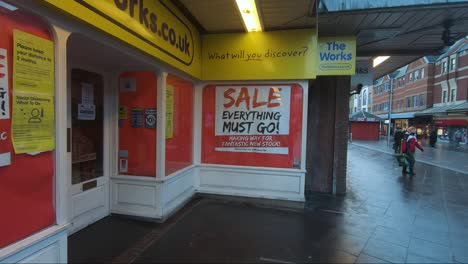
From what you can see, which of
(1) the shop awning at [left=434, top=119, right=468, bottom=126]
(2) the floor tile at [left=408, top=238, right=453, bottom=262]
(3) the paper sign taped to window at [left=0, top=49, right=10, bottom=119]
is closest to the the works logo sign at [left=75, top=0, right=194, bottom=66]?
(3) the paper sign taped to window at [left=0, top=49, right=10, bottom=119]

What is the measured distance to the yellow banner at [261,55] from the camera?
498cm

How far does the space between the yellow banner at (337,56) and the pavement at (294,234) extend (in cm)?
282

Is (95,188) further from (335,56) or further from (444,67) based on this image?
(444,67)

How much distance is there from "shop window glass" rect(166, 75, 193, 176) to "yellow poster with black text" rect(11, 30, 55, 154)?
2.23 meters

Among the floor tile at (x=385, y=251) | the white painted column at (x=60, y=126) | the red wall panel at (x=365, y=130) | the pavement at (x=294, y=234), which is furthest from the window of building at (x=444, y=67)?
the white painted column at (x=60, y=126)

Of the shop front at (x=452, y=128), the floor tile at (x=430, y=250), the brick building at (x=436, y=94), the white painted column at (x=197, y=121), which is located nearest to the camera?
the floor tile at (x=430, y=250)

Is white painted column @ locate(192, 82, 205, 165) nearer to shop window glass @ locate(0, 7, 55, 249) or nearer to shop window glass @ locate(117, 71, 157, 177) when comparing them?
shop window glass @ locate(117, 71, 157, 177)

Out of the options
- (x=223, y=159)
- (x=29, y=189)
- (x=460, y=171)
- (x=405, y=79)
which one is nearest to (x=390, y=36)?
(x=223, y=159)

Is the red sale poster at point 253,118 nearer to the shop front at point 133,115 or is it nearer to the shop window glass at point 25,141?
the shop front at point 133,115

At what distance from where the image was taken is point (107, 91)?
4348 mm

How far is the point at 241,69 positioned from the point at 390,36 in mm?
3486

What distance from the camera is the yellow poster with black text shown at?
76.4 inches

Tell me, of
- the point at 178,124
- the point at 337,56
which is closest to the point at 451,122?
the point at 337,56

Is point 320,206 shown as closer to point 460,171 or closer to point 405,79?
point 460,171
